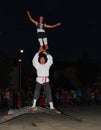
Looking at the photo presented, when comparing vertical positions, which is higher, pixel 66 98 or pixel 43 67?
pixel 43 67

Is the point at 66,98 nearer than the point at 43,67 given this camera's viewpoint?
No

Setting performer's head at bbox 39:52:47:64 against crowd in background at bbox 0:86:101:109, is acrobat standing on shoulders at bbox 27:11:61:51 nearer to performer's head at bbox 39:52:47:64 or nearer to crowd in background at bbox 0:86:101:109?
performer's head at bbox 39:52:47:64

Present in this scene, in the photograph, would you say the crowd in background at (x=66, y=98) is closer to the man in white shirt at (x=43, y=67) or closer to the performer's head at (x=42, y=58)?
the man in white shirt at (x=43, y=67)

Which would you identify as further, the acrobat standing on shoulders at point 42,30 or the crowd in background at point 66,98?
the crowd in background at point 66,98

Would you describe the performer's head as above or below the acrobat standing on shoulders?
below

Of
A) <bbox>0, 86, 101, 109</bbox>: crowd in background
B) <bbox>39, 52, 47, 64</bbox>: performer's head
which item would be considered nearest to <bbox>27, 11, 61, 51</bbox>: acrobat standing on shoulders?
<bbox>39, 52, 47, 64</bbox>: performer's head

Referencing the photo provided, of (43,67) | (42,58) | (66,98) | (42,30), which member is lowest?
(66,98)

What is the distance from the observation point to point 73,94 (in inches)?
1672

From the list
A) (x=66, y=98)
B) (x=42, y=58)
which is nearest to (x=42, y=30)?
(x=42, y=58)

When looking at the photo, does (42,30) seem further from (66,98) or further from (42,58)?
(66,98)

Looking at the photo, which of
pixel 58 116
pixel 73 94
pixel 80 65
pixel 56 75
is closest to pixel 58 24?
pixel 58 116

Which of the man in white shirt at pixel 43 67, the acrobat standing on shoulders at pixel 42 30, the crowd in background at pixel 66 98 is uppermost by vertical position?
the acrobat standing on shoulders at pixel 42 30

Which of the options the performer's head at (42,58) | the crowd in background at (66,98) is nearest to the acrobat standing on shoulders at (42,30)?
the performer's head at (42,58)

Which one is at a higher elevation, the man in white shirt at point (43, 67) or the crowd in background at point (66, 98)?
the man in white shirt at point (43, 67)
